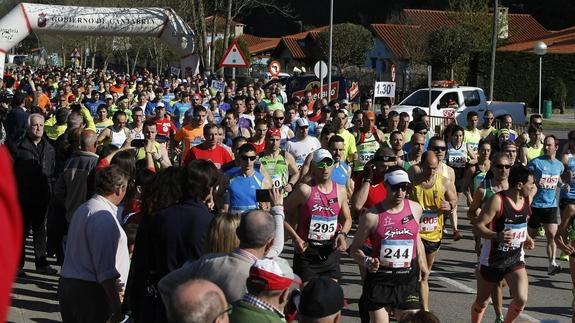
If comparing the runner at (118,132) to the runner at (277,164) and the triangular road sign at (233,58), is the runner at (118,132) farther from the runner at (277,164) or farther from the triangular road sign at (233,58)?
the triangular road sign at (233,58)

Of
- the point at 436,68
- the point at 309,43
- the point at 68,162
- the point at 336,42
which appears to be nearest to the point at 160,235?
the point at 68,162

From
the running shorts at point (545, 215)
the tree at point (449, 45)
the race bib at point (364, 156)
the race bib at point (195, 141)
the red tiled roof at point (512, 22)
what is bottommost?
the running shorts at point (545, 215)

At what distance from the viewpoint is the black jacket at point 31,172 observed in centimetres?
1055

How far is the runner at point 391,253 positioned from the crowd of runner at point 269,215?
0.4 inches

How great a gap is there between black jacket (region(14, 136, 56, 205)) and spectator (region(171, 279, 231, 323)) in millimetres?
7732

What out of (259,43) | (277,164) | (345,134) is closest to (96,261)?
(277,164)

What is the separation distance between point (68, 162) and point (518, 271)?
4504 mm

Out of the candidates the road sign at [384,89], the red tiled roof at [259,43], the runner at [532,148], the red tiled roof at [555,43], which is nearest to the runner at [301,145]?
the runner at [532,148]

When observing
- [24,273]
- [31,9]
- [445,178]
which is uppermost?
[31,9]

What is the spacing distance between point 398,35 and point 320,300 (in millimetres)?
62563

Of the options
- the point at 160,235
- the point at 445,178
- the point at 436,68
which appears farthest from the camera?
the point at 436,68

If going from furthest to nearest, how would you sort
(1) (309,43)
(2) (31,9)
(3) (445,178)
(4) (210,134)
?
(1) (309,43) → (2) (31,9) → (4) (210,134) → (3) (445,178)

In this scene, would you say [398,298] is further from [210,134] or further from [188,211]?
[210,134]

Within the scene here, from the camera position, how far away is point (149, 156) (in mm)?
10453
